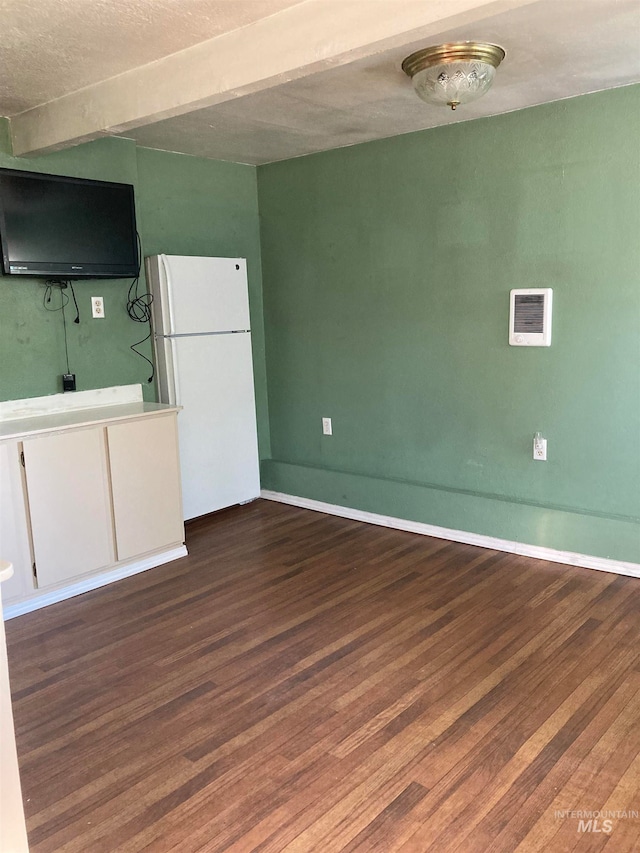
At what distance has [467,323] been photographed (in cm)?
385

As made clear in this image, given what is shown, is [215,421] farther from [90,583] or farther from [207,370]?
[90,583]

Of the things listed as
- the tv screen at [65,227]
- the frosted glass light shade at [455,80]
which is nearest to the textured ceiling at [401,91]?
the frosted glass light shade at [455,80]

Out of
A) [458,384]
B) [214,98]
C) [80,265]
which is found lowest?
[458,384]

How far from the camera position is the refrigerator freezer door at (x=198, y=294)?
409cm

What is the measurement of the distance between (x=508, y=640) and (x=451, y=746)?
736 mm

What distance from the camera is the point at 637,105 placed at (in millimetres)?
3113

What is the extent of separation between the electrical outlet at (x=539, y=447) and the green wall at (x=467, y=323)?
35 mm

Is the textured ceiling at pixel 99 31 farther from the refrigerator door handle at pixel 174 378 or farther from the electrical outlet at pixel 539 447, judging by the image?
the electrical outlet at pixel 539 447

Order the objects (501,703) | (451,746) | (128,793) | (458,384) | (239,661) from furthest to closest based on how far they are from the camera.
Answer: (458,384) < (239,661) < (501,703) < (451,746) < (128,793)

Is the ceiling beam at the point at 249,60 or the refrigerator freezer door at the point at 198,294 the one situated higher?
the ceiling beam at the point at 249,60

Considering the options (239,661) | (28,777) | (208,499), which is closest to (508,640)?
(239,661)

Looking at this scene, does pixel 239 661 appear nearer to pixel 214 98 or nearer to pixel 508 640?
pixel 508 640

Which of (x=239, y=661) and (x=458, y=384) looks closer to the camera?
(x=239, y=661)

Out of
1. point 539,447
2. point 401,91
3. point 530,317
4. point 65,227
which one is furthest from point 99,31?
point 539,447
